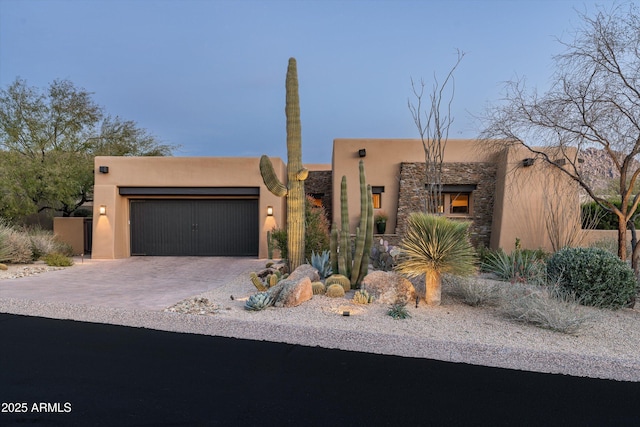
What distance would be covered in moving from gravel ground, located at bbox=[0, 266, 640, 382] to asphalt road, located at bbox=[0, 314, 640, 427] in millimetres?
293

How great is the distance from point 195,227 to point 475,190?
11.0 metres

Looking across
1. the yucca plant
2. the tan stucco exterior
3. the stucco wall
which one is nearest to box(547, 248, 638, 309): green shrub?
the yucca plant

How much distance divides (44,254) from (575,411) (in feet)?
47.6

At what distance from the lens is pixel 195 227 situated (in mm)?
14531

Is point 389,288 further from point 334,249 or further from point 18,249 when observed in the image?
point 18,249

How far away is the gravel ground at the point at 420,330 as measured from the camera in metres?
3.91

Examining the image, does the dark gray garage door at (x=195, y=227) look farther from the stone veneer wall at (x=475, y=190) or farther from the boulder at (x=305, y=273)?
the boulder at (x=305, y=273)

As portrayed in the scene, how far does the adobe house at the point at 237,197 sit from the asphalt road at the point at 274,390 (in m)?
9.84

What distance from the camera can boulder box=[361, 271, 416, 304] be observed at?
6180 mm

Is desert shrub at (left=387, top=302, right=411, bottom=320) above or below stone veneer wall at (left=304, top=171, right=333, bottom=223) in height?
below

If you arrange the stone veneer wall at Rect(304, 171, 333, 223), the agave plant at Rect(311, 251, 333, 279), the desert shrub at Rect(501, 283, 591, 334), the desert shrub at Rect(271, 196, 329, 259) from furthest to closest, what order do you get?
the stone veneer wall at Rect(304, 171, 333, 223) → the desert shrub at Rect(271, 196, 329, 259) → the agave plant at Rect(311, 251, 333, 279) → the desert shrub at Rect(501, 283, 591, 334)

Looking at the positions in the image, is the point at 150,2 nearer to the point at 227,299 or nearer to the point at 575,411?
the point at 227,299

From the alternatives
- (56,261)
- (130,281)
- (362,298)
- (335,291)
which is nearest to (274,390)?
(362,298)

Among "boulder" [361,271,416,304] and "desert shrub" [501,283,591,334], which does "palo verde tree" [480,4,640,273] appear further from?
"boulder" [361,271,416,304]
